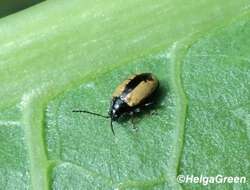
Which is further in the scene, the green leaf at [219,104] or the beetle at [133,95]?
the beetle at [133,95]

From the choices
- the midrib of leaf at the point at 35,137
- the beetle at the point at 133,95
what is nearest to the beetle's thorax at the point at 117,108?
the beetle at the point at 133,95

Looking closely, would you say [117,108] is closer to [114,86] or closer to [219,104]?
[114,86]

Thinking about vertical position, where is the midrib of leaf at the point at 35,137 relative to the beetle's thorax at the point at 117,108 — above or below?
above

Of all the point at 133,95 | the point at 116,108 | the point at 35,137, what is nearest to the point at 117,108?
the point at 116,108

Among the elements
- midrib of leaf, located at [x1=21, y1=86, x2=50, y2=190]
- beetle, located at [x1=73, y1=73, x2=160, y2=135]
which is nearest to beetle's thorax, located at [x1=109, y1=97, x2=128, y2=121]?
beetle, located at [x1=73, y1=73, x2=160, y2=135]

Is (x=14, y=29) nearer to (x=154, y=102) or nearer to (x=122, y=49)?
(x=122, y=49)

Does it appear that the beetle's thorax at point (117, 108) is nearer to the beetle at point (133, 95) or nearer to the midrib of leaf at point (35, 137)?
the beetle at point (133, 95)

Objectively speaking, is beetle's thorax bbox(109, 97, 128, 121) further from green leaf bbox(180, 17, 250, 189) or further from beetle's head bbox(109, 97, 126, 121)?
green leaf bbox(180, 17, 250, 189)

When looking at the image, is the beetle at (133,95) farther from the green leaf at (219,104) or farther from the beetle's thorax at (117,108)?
the green leaf at (219,104)
